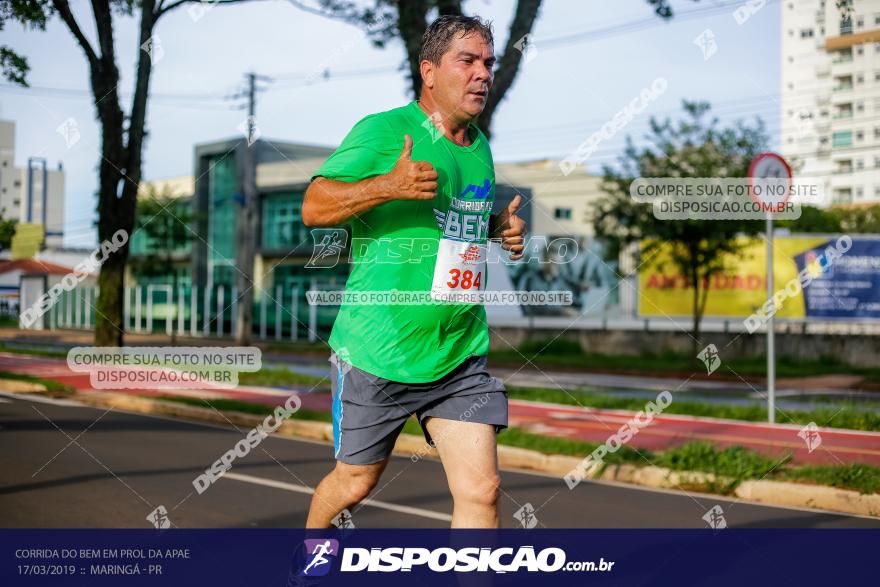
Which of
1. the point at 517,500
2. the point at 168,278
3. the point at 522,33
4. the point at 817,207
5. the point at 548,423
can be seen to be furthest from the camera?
the point at 817,207

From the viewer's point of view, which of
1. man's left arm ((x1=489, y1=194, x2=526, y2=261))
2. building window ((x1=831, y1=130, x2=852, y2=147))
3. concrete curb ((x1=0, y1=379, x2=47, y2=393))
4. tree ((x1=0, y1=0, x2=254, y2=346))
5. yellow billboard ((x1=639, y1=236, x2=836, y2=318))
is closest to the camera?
man's left arm ((x1=489, y1=194, x2=526, y2=261))

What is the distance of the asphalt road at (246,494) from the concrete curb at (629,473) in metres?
0.23

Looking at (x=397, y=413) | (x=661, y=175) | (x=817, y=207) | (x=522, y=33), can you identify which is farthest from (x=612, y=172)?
(x=817, y=207)

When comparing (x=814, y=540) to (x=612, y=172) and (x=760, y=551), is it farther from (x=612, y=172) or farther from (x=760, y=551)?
(x=612, y=172)

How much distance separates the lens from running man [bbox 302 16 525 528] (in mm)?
3199

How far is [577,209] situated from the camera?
160ft

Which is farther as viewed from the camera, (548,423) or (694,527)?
(548,423)

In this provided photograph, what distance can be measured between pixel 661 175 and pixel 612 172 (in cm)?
139

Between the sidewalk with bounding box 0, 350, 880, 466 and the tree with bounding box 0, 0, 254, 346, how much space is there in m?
2.25
